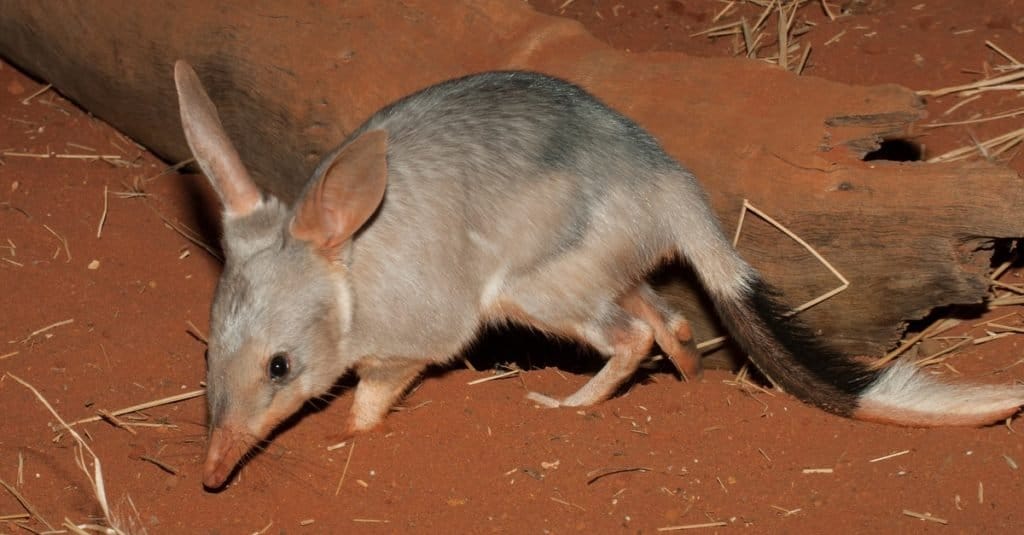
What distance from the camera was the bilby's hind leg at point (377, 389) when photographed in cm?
444

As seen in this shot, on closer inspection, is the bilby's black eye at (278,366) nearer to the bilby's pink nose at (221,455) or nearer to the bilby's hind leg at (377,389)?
the bilby's pink nose at (221,455)

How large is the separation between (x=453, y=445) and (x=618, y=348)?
2.50 feet

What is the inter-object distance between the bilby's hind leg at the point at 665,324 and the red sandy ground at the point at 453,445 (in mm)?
139

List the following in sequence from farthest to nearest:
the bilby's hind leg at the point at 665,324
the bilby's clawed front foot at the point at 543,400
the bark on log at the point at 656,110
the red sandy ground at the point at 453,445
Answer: the bilby's hind leg at the point at 665,324, the bilby's clawed front foot at the point at 543,400, the bark on log at the point at 656,110, the red sandy ground at the point at 453,445

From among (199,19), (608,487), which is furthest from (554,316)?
(199,19)

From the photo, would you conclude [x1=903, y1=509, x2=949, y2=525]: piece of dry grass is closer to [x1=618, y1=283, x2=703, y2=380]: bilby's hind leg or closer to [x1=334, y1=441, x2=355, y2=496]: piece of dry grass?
[x1=618, y1=283, x2=703, y2=380]: bilby's hind leg

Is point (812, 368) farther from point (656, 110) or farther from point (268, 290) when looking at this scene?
point (268, 290)

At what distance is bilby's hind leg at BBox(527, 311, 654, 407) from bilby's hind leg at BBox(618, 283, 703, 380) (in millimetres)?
249

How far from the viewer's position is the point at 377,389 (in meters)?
4.47


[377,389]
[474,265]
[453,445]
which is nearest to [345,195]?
[474,265]

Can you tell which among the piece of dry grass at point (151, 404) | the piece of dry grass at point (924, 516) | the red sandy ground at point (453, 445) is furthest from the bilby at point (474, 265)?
the piece of dry grass at point (151, 404)

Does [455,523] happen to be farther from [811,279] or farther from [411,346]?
[811,279]

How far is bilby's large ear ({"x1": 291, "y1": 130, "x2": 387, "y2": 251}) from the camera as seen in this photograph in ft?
12.2

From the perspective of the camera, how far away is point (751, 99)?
465 centimetres
